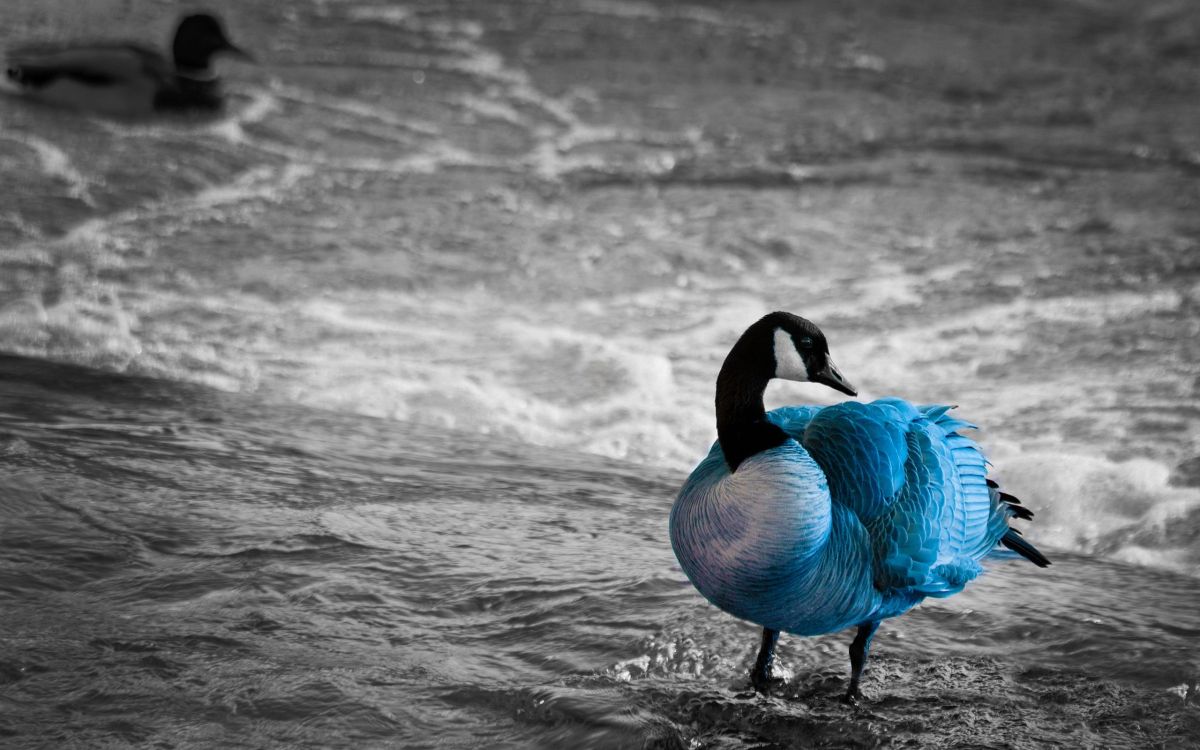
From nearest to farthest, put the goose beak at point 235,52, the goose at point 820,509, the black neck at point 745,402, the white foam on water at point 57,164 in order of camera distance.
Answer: the goose at point 820,509, the black neck at point 745,402, the white foam on water at point 57,164, the goose beak at point 235,52

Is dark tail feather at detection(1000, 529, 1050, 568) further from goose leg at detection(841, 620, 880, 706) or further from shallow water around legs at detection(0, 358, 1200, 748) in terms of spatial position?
goose leg at detection(841, 620, 880, 706)

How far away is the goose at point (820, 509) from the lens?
131 inches

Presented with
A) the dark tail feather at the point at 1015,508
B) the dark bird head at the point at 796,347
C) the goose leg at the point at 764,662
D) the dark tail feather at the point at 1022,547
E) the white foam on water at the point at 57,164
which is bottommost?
the goose leg at the point at 764,662

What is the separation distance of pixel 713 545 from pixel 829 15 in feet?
37.8

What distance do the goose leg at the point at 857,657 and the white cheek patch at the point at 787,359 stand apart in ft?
2.24

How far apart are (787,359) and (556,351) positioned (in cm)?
346

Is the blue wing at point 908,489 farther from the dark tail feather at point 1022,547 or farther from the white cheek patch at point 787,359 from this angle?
the white cheek patch at point 787,359

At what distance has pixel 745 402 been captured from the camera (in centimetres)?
354

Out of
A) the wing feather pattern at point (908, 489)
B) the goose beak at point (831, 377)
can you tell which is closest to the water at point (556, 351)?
the wing feather pattern at point (908, 489)

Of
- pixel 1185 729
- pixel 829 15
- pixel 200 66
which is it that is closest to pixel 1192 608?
pixel 1185 729

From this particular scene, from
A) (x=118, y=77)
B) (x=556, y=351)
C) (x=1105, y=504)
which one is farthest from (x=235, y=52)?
(x=1105, y=504)

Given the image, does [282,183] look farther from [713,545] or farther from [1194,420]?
[713,545]

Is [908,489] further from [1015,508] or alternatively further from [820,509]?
[1015,508]

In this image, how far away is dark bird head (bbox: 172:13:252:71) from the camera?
1050 centimetres
